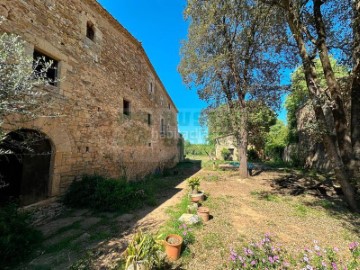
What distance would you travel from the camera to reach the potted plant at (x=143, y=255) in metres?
2.17

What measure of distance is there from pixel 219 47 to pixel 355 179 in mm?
7758

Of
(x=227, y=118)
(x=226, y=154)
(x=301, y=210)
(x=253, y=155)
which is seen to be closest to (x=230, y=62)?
(x=227, y=118)

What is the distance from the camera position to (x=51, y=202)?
440 cm

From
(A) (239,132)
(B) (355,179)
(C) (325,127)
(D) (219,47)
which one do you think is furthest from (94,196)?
(D) (219,47)

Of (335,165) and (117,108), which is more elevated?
(117,108)

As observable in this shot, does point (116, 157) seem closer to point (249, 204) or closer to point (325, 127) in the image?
point (249, 204)

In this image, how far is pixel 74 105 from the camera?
508 centimetres

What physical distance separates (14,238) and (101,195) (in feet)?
7.05

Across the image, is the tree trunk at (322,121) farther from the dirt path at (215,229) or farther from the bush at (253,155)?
the bush at (253,155)

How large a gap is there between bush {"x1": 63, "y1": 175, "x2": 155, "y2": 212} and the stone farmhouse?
312 mm

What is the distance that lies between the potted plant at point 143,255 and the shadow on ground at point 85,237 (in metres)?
0.53

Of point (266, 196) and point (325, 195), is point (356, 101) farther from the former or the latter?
point (266, 196)

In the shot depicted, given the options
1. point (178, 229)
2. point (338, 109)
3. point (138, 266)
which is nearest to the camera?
point (138, 266)

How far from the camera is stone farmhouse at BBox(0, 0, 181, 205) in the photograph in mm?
4047
